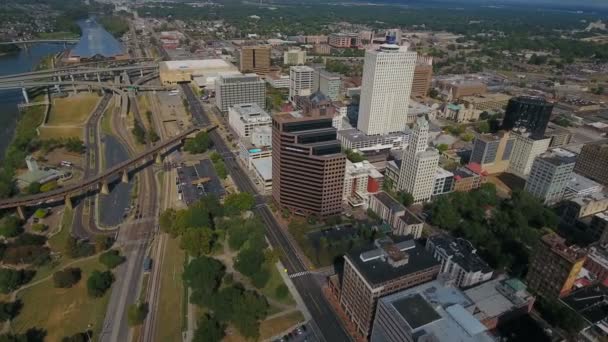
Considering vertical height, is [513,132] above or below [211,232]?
above

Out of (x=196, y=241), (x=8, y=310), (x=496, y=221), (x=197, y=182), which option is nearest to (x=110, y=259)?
(x=196, y=241)

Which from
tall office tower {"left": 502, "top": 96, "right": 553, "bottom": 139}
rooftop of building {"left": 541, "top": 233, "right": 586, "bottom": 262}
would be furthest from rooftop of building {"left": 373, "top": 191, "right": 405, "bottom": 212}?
tall office tower {"left": 502, "top": 96, "right": 553, "bottom": 139}

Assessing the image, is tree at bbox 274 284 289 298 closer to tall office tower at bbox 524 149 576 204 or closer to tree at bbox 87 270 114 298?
tree at bbox 87 270 114 298

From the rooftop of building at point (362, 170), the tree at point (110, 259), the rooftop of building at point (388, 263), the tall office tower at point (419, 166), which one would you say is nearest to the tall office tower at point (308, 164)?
the rooftop of building at point (362, 170)

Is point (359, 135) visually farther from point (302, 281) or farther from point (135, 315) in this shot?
point (135, 315)

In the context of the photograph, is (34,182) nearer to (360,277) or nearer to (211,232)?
(211,232)

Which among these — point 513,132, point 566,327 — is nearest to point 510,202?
point 513,132
